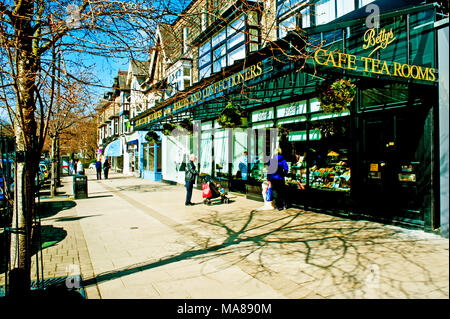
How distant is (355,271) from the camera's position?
14.8 ft

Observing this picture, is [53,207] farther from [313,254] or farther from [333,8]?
[333,8]

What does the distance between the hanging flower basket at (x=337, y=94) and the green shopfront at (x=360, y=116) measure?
0.80 ft

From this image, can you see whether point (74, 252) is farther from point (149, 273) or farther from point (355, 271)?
point (355, 271)

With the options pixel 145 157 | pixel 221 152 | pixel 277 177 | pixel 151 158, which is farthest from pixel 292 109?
pixel 145 157

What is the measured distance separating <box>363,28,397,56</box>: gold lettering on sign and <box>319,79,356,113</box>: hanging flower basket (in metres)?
0.85

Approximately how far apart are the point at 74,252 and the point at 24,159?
9.25 feet

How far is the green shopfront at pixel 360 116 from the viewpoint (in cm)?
597

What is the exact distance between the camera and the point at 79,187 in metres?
13.6

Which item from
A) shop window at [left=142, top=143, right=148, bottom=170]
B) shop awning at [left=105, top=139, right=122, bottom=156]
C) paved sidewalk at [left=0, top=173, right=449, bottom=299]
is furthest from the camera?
shop awning at [left=105, top=139, right=122, bottom=156]

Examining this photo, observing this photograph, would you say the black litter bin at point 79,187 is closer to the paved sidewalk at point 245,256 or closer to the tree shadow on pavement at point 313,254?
the paved sidewalk at point 245,256

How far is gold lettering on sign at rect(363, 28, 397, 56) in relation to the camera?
7.12 meters

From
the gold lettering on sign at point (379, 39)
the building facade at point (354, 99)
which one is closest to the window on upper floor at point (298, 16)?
the building facade at point (354, 99)

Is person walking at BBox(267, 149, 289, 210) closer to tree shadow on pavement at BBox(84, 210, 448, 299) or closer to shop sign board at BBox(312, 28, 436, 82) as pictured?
tree shadow on pavement at BBox(84, 210, 448, 299)

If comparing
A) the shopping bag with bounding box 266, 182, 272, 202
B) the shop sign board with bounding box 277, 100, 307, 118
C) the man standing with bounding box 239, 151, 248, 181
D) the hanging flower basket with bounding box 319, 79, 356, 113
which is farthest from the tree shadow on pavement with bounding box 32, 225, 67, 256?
A: the shop sign board with bounding box 277, 100, 307, 118
